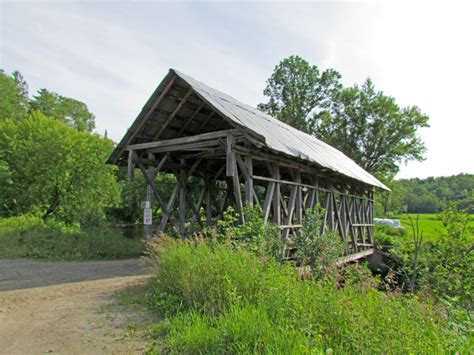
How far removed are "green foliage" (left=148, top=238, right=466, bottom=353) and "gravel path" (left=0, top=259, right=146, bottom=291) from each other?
3446 millimetres

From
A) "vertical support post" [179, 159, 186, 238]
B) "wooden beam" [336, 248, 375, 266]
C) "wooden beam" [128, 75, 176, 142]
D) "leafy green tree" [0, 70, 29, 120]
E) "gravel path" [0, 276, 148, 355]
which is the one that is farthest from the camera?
"leafy green tree" [0, 70, 29, 120]

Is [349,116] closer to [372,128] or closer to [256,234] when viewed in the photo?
[372,128]

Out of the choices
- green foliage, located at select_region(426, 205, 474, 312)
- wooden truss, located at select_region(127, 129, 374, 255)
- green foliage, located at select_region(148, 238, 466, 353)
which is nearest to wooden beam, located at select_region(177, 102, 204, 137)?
wooden truss, located at select_region(127, 129, 374, 255)

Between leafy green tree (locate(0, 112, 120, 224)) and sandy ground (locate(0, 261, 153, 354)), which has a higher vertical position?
leafy green tree (locate(0, 112, 120, 224))

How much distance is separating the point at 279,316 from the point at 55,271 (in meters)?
6.65

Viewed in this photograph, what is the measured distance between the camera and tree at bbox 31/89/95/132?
3434 centimetres

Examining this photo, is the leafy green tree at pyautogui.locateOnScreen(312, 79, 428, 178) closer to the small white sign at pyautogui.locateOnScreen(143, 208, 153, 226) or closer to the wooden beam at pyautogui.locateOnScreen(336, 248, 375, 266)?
the wooden beam at pyautogui.locateOnScreen(336, 248, 375, 266)

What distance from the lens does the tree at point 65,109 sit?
34344 millimetres

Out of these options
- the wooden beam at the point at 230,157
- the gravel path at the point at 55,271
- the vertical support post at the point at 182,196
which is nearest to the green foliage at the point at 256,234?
the wooden beam at the point at 230,157

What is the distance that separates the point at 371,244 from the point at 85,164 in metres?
15.3

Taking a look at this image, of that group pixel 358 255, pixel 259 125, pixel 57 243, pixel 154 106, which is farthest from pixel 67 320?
pixel 358 255

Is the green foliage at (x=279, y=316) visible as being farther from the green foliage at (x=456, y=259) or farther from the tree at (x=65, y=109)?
the tree at (x=65, y=109)

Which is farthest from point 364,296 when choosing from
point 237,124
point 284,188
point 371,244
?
point 371,244

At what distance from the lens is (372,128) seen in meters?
30.6
